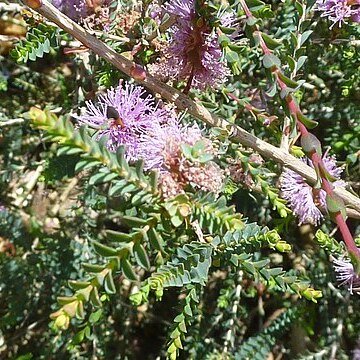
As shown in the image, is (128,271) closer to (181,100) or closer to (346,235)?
(346,235)

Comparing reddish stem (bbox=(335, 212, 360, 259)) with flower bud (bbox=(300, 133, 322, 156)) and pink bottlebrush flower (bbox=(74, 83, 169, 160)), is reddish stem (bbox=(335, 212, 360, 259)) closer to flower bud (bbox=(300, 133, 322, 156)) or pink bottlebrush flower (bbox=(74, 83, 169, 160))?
flower bud (bbox=(300, 133, 322, 156))

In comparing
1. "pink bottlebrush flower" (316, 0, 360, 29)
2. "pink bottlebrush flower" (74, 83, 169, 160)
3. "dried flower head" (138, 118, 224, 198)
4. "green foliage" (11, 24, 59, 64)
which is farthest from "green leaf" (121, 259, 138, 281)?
"pink bottlebrush flower" (316, 0, 360, 29)

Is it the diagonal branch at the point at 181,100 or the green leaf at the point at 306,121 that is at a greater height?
the green leaf at the point at 306,121

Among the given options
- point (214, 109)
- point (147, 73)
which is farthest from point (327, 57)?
point (147, 73)

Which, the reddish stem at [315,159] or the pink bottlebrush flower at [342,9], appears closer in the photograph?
the reddish stem at [315,159]

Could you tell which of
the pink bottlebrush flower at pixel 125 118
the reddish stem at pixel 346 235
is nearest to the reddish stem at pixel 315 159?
the reddish stem at pixel 346 235

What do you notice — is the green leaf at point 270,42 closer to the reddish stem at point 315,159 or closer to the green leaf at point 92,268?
the reddish stem at point 315,159

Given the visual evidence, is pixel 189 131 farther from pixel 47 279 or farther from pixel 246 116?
pixel 47 279
